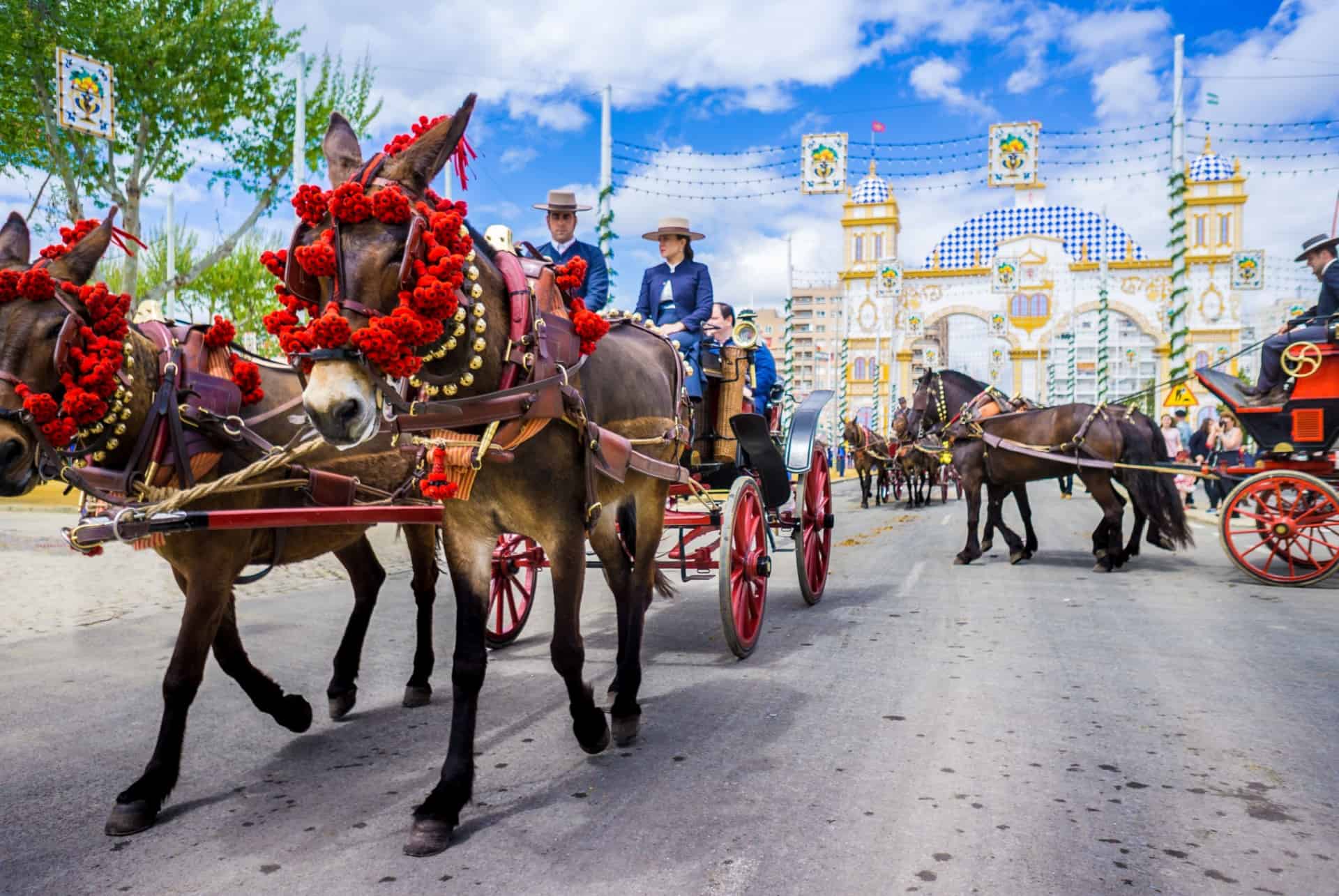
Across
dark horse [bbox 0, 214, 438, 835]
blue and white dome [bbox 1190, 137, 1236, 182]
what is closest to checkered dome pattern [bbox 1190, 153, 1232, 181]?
blue and white dome [bbox 1190, 137, 1236, 182]

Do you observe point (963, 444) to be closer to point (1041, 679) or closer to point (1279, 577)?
point (1279, 577)

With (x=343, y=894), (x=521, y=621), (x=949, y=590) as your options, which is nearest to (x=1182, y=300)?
(x=949, y=590)

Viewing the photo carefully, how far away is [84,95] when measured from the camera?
13570 mm

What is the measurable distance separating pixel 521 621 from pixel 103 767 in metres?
2.72

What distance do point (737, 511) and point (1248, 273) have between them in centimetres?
2718

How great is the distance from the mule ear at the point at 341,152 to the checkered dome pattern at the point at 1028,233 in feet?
176

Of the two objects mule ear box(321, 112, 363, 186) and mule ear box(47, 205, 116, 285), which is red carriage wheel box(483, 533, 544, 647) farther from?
mule ear box(321, 112, 363, 186)

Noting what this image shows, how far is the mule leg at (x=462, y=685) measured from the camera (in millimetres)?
2953

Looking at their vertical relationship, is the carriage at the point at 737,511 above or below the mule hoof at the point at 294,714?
above

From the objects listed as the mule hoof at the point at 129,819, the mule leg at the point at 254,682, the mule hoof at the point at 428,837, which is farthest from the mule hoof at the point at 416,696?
the mule hoof at the point at 428,837

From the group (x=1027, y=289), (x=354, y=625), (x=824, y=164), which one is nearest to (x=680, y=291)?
(x=354, y=625)

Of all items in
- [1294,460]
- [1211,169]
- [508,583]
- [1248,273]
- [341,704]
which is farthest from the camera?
[1211,169]

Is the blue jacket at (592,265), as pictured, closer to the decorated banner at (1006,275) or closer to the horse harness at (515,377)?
the horse harness at (515,377)

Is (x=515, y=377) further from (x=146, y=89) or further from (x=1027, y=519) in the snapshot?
(x=146, y=89)
